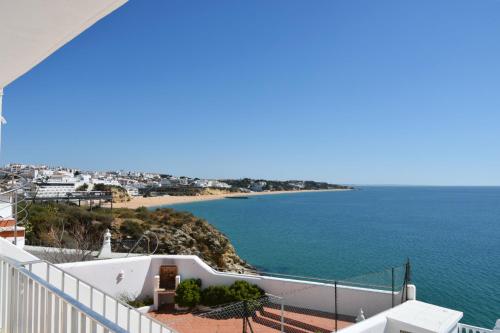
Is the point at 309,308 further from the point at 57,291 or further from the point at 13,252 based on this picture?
the point at 57,291

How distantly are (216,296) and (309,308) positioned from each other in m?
2.47

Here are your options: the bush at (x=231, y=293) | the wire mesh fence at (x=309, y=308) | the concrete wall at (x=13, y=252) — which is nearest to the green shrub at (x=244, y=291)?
the bush at (x=231, y=293)

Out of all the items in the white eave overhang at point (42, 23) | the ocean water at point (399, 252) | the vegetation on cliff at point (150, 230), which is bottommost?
the ocean water at point (399, 252)

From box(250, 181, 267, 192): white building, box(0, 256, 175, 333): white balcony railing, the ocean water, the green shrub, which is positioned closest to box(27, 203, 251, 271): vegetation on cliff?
the ocean water

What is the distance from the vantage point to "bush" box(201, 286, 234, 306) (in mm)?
9609

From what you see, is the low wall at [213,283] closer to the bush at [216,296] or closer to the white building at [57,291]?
the white building at [57,291]

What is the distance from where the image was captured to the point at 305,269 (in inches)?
1124

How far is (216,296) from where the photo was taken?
32.1 feet

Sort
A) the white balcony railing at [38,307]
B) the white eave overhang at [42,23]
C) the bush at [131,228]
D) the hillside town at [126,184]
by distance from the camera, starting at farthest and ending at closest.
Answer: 1. the hillside town at [126,184]
2. the bush at [131,228]
3. the white eave overhang at [42,23]
4. the white balcony railing at [38,307]

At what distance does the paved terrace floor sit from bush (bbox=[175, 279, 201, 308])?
1.25ft

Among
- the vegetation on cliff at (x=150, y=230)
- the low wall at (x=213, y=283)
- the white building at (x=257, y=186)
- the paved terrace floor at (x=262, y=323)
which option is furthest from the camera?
the white building at (x=257, y=186)

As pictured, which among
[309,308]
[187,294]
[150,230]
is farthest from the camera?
[150,230]

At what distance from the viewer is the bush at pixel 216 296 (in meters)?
9.61

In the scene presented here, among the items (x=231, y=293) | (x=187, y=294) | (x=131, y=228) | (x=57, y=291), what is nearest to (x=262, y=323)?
(x=231, y=293)
